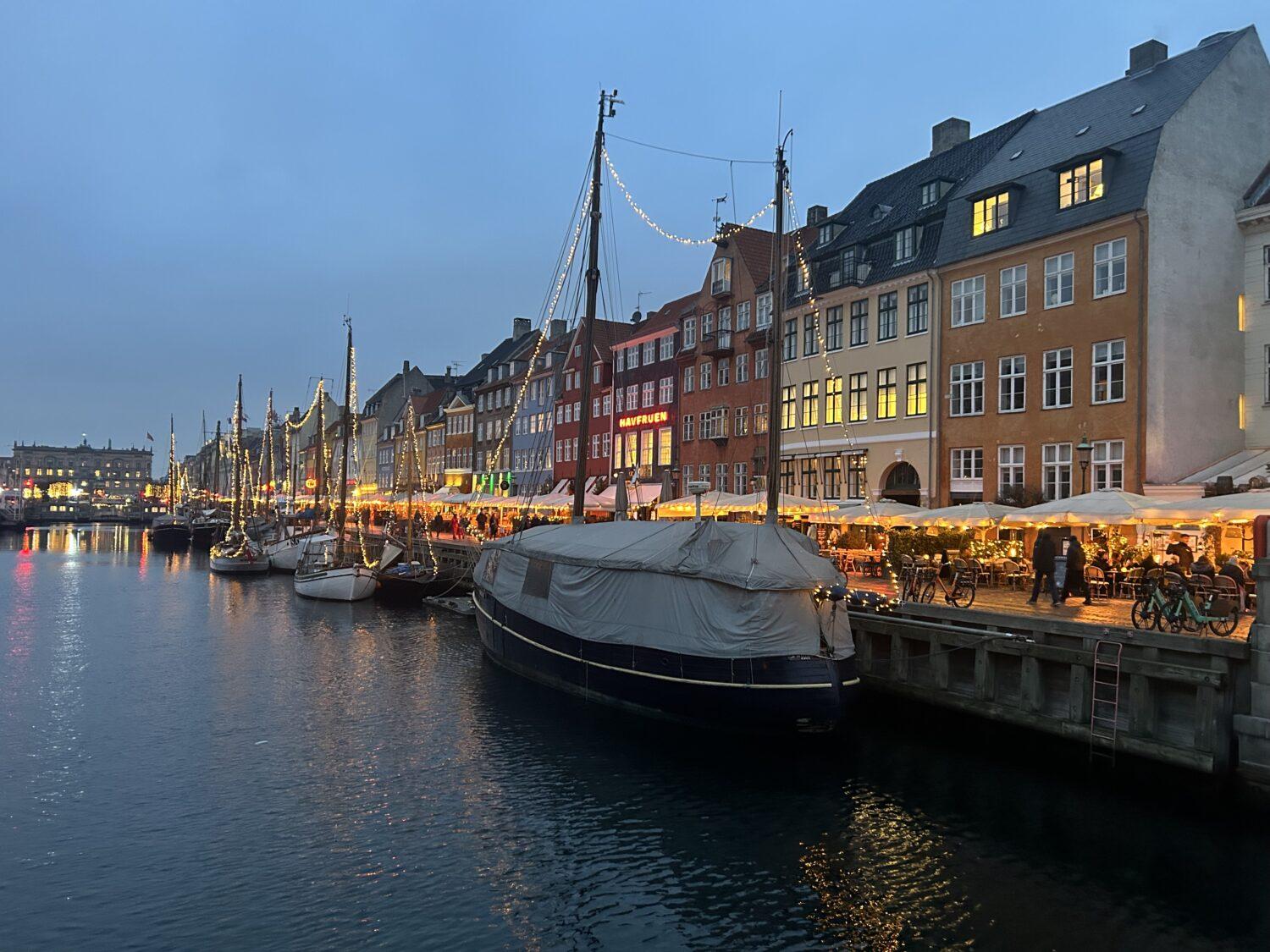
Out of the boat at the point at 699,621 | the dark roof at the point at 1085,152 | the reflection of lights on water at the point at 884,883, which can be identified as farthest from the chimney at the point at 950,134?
the reflection of lights on water at the point at 884,883

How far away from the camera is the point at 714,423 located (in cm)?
5400

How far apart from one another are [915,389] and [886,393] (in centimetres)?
172

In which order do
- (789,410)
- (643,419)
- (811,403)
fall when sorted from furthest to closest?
(643,419) → (789,410) → (811,403)

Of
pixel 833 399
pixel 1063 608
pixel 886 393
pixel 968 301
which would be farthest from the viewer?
pixel 833 399

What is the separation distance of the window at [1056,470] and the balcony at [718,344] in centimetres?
2147

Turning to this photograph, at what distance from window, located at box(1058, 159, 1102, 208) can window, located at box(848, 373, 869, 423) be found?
11.2 m

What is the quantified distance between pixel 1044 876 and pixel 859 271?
109 ft

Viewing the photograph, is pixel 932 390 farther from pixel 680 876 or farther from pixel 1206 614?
pixel 680 876

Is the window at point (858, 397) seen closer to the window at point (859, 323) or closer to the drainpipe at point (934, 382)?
the window at point (859, 323)

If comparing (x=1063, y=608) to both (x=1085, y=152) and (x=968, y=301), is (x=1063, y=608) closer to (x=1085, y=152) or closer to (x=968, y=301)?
(x=968, y=301)

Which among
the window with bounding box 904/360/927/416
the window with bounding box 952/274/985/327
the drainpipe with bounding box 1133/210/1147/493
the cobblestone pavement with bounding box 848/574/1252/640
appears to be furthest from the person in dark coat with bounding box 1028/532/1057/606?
the window with bounding box 904/360/927/416

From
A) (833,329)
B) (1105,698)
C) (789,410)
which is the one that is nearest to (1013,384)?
(833,329)

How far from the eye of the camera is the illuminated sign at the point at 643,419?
5996cm

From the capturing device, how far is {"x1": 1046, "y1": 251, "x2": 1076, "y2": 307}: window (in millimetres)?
33781
